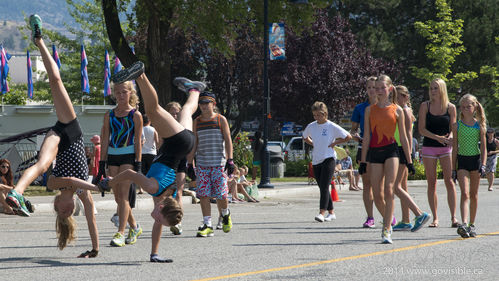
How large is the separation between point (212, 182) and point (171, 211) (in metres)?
3.24

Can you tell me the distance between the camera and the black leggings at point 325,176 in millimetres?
12047

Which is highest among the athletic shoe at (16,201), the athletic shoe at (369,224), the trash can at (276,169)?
the athletic shoe at (16,201)

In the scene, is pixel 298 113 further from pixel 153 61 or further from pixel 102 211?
pixel 102 211

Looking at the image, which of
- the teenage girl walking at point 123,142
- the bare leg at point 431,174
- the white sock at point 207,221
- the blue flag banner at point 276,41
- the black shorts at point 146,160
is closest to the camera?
the teenage girl walking at point 123,142

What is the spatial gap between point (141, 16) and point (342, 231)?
51.7 ft

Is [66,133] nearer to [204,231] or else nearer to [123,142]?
[123,142]

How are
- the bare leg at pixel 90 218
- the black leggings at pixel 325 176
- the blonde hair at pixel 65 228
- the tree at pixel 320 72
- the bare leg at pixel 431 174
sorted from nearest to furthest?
the blonde hair at pixel 65 228 → the bare leg at pixel 90 218 → the bare leg at pixel 431 174 → the black leggings at pixel 325 176 → the tree at pixel 320 72

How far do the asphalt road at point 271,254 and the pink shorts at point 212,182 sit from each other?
23.0 inches

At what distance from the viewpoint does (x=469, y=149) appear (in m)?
10.1

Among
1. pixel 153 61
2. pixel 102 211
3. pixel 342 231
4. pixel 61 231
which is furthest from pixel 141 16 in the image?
pixel 61 231

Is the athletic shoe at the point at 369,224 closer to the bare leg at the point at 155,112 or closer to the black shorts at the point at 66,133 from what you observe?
the bare leg at the point at 155,112

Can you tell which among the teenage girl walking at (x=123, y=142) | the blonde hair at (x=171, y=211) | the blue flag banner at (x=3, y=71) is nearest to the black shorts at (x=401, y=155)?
the teenage girl walking at (x=123, y=142)

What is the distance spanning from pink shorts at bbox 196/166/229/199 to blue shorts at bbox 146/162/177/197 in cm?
273

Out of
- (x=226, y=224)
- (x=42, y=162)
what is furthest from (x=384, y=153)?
(x=42, y=162)
